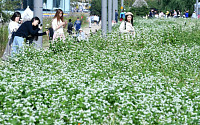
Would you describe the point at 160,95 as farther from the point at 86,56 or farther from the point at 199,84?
the point at 86,56

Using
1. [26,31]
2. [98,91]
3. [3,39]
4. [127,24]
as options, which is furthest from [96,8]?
[98,91]

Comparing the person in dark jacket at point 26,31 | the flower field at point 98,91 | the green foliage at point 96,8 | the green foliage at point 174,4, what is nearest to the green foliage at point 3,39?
the person in dark jacket at point 26,31

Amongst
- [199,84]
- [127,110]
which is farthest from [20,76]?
[199,84]

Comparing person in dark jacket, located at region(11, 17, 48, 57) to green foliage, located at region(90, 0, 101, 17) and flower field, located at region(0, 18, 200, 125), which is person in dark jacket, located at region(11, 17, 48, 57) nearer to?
flower field, located at region(0, 18, 200, 125)

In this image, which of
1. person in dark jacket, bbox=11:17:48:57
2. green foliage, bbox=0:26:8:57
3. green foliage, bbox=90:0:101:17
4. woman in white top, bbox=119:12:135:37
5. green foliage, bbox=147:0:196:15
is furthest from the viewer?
green foliage, bbox=90:0:101:17

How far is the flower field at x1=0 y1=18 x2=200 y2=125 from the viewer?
5348mm

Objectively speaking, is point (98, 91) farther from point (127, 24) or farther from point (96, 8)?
point (96, 8)

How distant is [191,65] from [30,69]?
3835 millimetres

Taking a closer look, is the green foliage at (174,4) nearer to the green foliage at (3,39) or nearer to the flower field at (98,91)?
the green foliage at (3,39)

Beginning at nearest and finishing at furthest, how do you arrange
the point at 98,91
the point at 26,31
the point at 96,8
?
1. the point at 98,91
2. the point at 26,31
3. the point at 96,8

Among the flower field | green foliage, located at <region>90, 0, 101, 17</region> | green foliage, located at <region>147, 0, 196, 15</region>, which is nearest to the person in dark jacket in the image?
the flower field

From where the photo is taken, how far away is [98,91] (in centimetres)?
625

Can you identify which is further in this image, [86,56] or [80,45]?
[80,45]

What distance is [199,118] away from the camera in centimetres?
550
